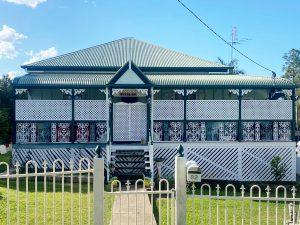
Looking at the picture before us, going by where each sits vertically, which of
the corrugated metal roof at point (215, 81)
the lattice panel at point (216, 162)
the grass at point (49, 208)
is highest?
the corrugated metal roof at point (215, 81)

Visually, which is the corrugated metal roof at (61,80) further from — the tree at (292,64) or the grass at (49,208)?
the tree at (292,64)

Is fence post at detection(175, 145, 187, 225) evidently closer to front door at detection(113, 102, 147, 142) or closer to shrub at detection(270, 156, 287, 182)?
front door at detection(113, 102, 147, 142)

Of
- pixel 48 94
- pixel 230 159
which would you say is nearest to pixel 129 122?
pixel 48 94

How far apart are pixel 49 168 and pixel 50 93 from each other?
4.07 m

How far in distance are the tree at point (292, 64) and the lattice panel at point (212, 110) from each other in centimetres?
6078

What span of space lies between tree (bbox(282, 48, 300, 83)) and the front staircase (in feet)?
211

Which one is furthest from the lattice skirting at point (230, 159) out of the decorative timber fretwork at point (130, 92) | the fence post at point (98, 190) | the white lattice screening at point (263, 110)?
the fence post at point (98, 190)

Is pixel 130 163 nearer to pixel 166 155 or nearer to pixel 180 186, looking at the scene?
pixel 166 155

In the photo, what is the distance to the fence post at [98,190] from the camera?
23.9 ft

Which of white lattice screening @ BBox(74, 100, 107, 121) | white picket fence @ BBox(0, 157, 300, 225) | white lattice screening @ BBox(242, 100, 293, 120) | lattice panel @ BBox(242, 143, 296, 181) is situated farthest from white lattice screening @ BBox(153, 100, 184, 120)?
white picket fence @ BBox(0, 157, 300, 225)

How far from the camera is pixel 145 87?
1912cm

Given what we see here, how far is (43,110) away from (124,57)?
21.2 ft

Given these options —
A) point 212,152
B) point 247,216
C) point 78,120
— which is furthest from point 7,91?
point 247,216

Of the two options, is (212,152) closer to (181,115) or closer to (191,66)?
(181,115)
